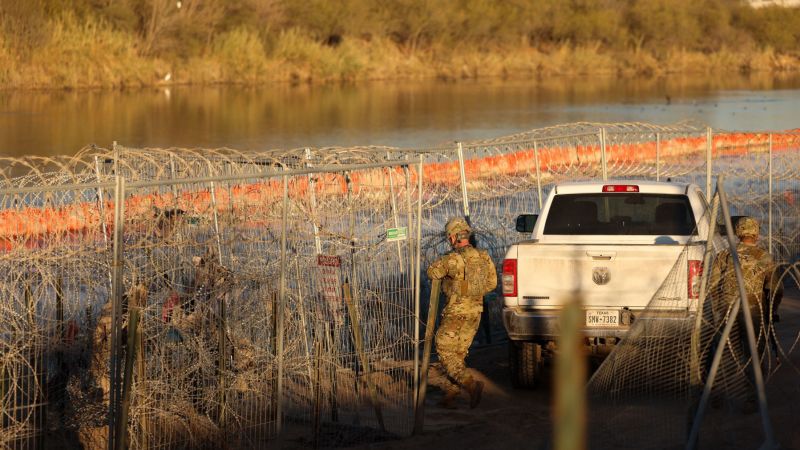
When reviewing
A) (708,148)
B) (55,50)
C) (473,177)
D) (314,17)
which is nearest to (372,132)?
(55,50)

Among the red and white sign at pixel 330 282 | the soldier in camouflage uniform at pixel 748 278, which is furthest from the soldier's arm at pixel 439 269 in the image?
Answer: the soldier in camouflage uniform at pixel 748 278

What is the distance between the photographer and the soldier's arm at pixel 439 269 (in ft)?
35.1

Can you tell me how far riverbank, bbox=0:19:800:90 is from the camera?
61938 mm

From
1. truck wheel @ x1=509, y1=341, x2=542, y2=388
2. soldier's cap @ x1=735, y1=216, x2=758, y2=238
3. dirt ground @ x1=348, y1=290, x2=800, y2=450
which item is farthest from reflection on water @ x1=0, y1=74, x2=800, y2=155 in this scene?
soldier's cap @ x1=735, y1=216, x2=758, y2=238

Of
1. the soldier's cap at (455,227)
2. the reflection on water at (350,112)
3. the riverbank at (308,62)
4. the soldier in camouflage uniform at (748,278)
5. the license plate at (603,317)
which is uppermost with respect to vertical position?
the riverbank at (308,62)

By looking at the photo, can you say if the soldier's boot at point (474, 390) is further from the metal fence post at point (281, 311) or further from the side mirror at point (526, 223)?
the metal fence post at point (281, 311)

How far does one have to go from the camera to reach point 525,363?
11.4m

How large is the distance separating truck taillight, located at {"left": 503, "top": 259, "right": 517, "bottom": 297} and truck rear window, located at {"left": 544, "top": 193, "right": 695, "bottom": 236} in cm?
119

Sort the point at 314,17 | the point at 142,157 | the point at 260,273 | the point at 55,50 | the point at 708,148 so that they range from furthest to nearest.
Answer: the point at 314,17 → the point at 55,50 → the point at 708,148 → the point at 142,157 → the point at 260,273

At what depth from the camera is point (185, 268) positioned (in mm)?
9320

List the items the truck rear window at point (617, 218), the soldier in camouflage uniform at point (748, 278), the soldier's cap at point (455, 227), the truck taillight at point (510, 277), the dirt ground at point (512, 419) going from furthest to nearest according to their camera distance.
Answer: the truck rear window at point (617, 218) → the truck taillight at point (510, 277) → the soldier's cap at point (455, 227) → the soldier in camouflage uniform at point (748, 278) → the dirt ground at point (512, 419)

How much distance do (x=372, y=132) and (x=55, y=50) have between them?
21342mm

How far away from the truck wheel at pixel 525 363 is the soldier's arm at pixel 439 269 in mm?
1021

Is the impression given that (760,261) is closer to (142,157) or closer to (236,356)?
(236,356)
